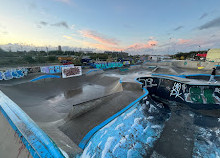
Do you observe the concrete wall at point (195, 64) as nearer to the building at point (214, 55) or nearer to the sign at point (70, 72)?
the building at point (214, 55)

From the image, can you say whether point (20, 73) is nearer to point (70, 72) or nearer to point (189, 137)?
point (70, 72)

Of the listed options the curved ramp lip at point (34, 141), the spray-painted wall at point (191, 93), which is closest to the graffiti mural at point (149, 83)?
the spray-painted wall at point (191, 93)

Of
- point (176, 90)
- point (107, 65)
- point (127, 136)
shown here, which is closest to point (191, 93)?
point (176, 90)

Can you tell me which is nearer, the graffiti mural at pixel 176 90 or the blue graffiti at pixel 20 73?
the graffiti mural at pixel 176 90

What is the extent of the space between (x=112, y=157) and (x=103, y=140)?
79cm

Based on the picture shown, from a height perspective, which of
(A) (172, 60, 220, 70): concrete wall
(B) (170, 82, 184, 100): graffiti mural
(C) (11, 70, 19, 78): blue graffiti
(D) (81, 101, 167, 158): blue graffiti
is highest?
(A) (172, 60, 220, 70): concrete wall

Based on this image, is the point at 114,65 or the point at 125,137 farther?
the point at 114,65

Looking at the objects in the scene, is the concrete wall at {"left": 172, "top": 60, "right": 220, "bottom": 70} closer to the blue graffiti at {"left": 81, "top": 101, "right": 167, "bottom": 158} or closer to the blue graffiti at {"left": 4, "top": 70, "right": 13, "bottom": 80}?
the blue graffiti at {"left": 81, "top": 101, "right": 167, "bottom": 158}

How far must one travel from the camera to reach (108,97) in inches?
335

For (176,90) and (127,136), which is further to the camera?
(176,90)

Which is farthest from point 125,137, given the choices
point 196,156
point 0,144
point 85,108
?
point 0,144

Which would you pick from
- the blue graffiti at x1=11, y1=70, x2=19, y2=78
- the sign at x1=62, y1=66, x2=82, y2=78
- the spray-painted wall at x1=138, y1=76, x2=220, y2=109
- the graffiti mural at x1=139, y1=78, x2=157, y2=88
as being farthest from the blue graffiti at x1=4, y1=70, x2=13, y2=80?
the spray-painted wall at x1=138, y1=76, x2=220, y2=109

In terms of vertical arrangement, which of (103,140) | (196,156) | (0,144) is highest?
(0,144)

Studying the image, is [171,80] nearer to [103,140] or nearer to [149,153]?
[149,153]
